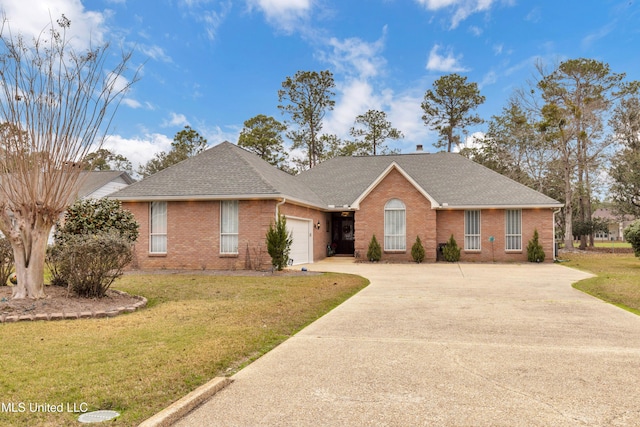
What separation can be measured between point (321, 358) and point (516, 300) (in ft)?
21.2

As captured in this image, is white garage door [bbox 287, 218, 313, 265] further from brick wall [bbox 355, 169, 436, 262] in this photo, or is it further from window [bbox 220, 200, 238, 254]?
brick wall [bbox 355, 169, 436, 262]

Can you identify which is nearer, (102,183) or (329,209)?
(329,209)

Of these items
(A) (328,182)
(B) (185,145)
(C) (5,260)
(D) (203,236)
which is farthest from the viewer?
(B) (185,145)

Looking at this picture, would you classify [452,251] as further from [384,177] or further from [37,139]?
[37,139]

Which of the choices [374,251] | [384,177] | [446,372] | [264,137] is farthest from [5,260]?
[264,137]

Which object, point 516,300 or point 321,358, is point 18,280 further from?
point 516,300

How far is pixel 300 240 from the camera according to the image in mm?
20484

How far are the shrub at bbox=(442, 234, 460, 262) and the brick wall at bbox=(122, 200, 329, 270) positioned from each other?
28.7 ft

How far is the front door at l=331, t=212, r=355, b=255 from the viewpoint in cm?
2652

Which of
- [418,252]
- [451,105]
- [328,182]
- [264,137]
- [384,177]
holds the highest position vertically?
[451,105]

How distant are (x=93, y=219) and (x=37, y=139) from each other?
11.8ft

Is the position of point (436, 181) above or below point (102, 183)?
below

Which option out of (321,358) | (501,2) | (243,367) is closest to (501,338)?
(321,358)

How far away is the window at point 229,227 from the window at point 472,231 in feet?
40.0
